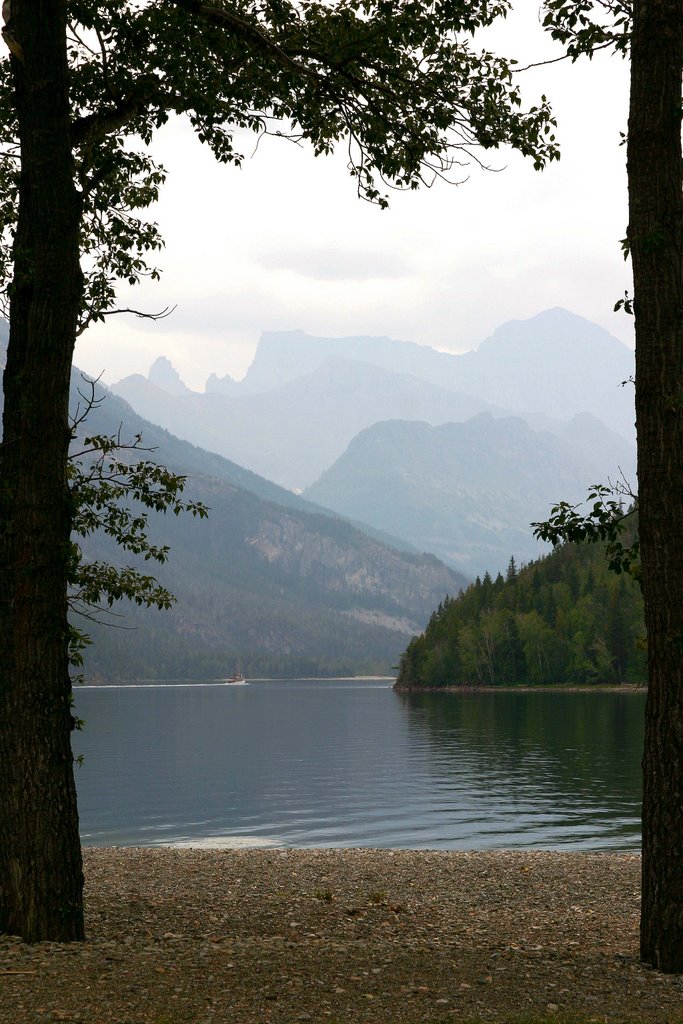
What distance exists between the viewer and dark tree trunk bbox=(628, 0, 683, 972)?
589 inches

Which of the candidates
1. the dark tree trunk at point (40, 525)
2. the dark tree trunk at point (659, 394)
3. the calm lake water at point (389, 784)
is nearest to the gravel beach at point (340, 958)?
the dark tree trunk at point (40, 525)

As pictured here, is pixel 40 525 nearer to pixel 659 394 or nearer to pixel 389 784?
pixel 659 394

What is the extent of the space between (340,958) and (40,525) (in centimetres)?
818

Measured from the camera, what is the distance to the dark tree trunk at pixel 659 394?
1496 cm

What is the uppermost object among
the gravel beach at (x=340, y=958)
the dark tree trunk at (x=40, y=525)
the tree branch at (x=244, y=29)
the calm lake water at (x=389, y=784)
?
the tree branch at (x=244, y=29)

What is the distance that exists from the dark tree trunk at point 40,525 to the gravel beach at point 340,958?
4.12ft

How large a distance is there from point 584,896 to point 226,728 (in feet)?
530

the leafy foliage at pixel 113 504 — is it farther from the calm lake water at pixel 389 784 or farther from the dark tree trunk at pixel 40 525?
the calm lake water at pixel 389 784

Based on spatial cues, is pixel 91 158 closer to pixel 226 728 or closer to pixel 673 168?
pixel 673 168

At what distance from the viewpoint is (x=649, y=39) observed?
15.5m

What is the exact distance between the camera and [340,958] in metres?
15.9

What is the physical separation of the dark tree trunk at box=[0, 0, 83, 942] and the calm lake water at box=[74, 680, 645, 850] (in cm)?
3533


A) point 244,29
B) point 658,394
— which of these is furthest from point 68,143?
point 658,394

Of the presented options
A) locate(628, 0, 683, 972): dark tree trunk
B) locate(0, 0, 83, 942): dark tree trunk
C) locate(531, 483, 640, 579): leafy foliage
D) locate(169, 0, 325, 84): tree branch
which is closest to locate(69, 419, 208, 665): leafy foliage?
locate(0, 0, 83, 942): dark tree trunk
